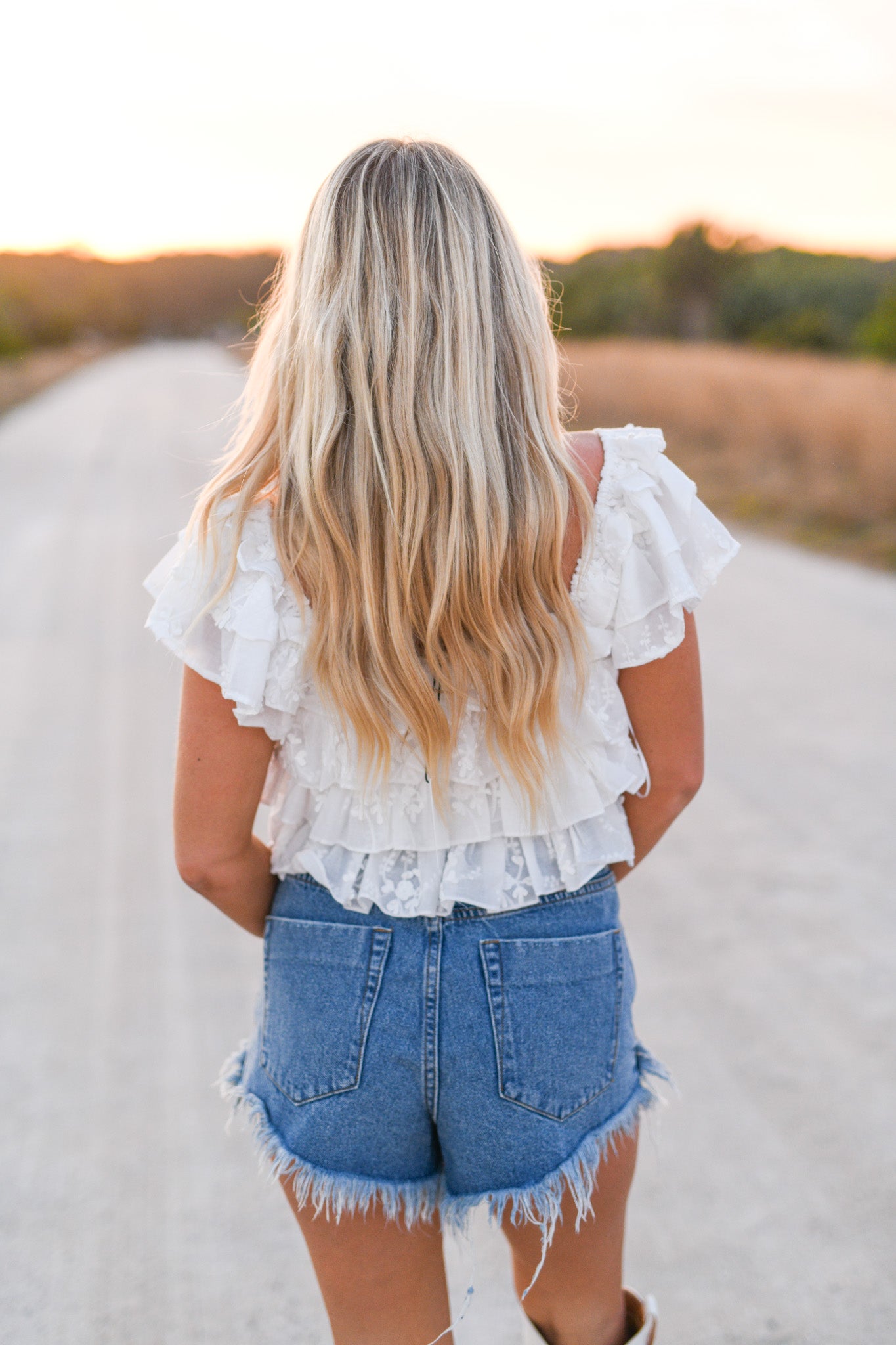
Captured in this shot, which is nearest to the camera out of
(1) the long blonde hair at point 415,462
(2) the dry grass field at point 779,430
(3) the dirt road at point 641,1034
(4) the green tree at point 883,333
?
(1) the long blonde hair at point 415,462

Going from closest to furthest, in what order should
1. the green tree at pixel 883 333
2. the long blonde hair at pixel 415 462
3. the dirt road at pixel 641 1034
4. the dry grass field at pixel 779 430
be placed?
the long blonde hair at pixel 415 462 < the dirt road at pixel 641 1034 < the dry grass field at pixel 779 430 < the green tree at pixel 883 333

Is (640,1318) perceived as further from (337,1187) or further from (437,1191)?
(337,1187)

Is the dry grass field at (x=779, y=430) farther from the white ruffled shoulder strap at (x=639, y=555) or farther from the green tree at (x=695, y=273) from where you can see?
the green tree at (x=695, y=273)

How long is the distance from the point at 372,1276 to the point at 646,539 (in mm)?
934

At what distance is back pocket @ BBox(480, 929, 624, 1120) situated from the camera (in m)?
1.19

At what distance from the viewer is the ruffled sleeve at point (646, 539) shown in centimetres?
125

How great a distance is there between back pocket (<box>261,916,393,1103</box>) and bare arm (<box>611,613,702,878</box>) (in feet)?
1.39

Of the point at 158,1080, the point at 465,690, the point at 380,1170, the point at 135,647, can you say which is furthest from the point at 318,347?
the point at 135,647

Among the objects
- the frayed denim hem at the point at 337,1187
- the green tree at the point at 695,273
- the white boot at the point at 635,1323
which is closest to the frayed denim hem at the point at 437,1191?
the frayed denim hem at the point at 337,1187

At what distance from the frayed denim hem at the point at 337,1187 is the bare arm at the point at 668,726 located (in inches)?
21.6

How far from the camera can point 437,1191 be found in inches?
50.2

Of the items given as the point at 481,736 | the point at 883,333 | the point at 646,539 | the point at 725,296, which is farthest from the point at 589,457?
the point at 725,296

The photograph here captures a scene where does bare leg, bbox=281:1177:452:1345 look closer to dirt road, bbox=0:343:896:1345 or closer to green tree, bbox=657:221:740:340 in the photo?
dirt road, bbox=0:343:896:1345

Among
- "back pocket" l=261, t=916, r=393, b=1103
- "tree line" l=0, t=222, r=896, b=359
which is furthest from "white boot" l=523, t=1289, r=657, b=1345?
"tree line" l=0, t=222, r=896, b=359
